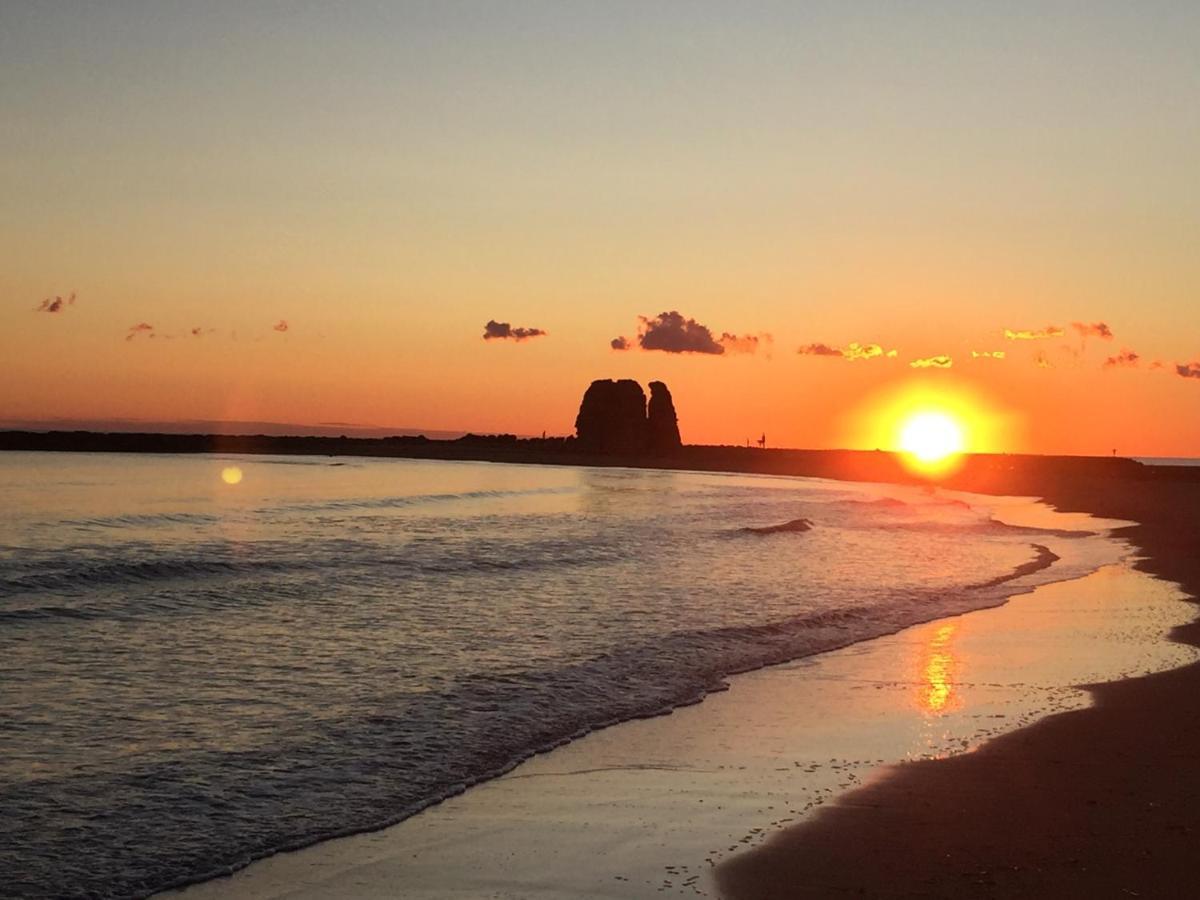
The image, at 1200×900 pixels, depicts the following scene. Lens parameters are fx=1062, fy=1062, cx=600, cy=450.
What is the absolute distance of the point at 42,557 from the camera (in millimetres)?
28703

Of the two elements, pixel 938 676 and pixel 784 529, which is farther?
pixel 784 529

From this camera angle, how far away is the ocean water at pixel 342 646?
9.34 metres

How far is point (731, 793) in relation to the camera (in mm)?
9961

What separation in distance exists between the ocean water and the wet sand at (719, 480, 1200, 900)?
3.71 metres

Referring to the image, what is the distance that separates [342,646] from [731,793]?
8.84 meters

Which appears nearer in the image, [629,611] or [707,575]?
[629,611]

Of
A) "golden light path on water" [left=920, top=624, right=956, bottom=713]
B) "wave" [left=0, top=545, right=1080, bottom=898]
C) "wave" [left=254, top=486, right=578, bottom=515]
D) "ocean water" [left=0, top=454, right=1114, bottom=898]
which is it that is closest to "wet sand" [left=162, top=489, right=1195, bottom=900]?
"golden light path on water" [left=920, top=624, right=956, bottom=713]

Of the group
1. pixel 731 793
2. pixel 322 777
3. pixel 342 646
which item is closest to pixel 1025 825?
pixel 731 793

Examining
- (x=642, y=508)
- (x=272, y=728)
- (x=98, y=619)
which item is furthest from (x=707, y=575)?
(x=642, y=508)

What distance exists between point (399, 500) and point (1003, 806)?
186 ft

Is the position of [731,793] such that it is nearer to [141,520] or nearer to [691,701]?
[691,701]

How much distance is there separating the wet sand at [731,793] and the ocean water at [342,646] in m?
0.62

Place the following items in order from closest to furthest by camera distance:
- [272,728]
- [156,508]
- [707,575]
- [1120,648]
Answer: [272,728], [1120,648], [707,575], [156,508]

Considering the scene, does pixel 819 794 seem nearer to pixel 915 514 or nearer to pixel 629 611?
pixel 629 611
